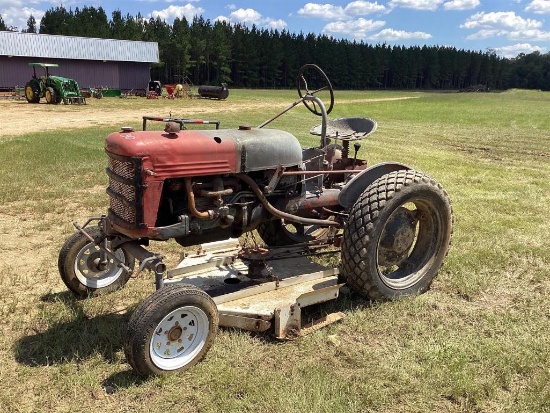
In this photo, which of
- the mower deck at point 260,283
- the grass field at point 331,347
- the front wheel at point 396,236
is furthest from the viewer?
the front wheel at point 396,236

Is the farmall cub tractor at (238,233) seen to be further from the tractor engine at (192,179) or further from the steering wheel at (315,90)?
the steering wheel at (315,90)

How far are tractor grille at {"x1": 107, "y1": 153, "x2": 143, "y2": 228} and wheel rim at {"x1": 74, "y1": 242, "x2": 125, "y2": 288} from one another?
73cm

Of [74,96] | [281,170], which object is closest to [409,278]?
[281,170]

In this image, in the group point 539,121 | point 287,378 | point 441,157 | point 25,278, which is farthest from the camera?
point 539,121

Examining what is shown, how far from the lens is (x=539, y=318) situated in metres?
3.97

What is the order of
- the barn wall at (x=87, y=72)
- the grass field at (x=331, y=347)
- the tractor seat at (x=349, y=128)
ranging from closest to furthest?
the grass field at (x=331, y=347) < the tractor seat at (x=349, y=128) < the barn wall at (x=87, y=72)

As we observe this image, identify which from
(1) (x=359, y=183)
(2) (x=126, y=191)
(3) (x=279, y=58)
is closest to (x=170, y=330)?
(2) (x=126, y=191)

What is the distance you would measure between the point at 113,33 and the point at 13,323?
64.2 meters

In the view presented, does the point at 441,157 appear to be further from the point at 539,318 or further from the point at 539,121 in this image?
the point at 539,121

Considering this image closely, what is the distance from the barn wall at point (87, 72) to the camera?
116ft

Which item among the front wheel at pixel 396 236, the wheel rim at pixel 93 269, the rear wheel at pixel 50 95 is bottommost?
the rear wheel at pixel 50 95

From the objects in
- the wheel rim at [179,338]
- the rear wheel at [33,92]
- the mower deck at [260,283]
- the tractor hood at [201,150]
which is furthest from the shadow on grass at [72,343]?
the rear wheel at [33,92]

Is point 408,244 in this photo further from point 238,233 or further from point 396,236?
point 238,233

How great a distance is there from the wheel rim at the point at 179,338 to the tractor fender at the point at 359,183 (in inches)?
65.2
